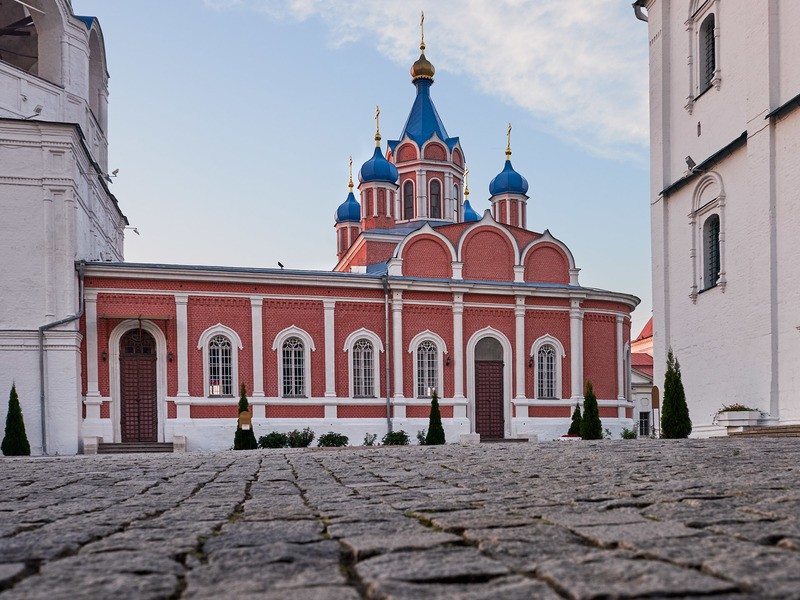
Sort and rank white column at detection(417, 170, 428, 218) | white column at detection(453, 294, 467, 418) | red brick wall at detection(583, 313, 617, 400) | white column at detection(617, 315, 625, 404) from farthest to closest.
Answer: white column at detection(417, 170, 428, 218) → white column at detection(617, 315, 625, 404) → red brick wall at detection(583, 313, 617, 400) → white column at detection(453, 294, 467, 418)

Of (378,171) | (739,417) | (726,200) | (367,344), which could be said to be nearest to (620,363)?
(367,344)

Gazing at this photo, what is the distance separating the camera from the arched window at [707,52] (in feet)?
59.2

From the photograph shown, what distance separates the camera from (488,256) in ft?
98.5

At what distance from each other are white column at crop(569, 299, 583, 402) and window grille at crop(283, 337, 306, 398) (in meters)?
9.34

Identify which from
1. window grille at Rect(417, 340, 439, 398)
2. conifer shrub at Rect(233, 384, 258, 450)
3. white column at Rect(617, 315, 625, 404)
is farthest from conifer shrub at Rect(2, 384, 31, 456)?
white column at Rect(617, 315, 625, 404)

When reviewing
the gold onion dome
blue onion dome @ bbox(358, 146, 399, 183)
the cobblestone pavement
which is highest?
the gold onion dome

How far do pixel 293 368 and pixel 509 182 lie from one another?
54.1 ft

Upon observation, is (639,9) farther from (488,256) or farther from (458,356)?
(458,356)

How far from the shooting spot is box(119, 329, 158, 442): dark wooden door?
81.0 feet

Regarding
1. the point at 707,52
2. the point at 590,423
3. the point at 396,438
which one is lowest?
the point at 396,438

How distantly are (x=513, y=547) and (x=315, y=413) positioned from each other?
78.7 ft

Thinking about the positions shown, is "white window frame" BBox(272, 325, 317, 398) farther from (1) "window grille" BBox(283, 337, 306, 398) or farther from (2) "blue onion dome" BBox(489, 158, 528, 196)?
(2) "blue onion dome" BBox(489, 158, 528, 196)

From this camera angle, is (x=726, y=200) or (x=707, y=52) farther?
(x=707, y=52)

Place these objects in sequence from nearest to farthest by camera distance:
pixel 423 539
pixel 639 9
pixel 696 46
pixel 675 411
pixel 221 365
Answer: pixel 423 539
pixel 675 411
pixel 696 46
pixel 639 9
pixel 221 365
